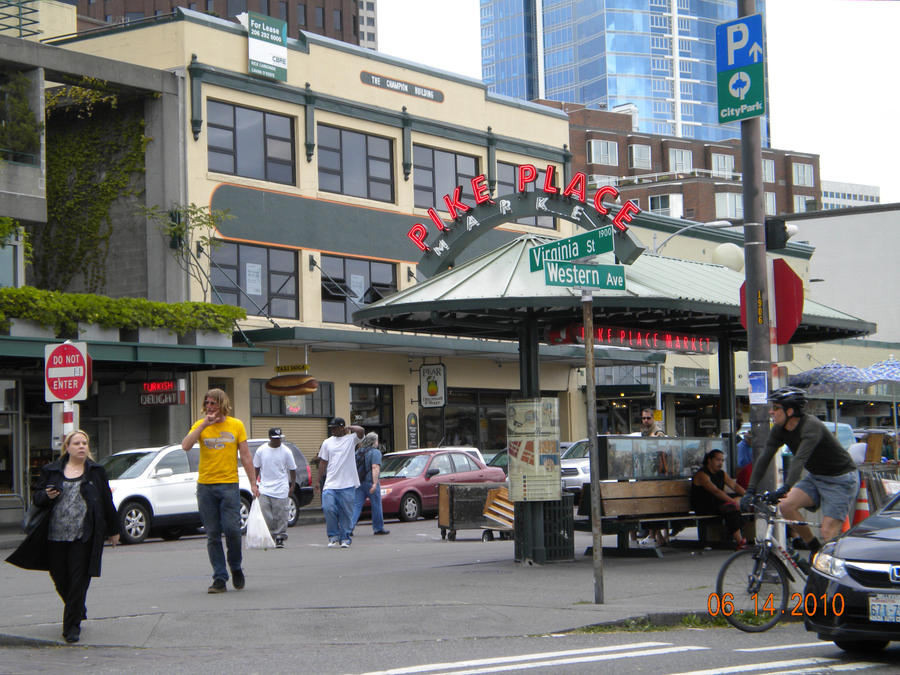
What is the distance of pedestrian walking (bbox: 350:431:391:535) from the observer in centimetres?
2150

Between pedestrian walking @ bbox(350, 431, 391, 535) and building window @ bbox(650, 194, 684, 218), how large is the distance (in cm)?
6813

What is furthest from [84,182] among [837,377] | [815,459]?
[815,459]

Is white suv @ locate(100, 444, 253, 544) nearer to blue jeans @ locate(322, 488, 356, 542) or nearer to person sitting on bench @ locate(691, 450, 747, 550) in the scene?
blue jeans @ locate(322, 488, 356, 542)

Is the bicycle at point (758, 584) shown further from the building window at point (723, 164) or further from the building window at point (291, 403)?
the building window at point (723, 164)

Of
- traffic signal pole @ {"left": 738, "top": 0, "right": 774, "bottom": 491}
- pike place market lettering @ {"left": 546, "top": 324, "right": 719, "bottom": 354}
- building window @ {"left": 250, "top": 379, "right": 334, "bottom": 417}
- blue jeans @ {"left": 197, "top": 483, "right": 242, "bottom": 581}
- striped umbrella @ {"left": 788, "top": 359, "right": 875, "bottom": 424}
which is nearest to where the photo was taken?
blue jeans @ {"left": 197, "top": 483, "right": 242, "bottom": 581}

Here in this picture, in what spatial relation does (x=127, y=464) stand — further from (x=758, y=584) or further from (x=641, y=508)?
(x=758, y=584)

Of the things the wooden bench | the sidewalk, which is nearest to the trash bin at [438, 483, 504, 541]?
the sidewalk

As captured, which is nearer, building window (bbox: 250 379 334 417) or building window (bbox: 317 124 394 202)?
building window (bbox: 250 379 334 417)

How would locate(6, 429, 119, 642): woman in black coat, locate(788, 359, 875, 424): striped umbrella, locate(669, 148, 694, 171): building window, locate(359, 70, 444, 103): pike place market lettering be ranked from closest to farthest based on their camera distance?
1. locate(6, 429, 119, 642): woman in black coat
2. locate(788, 359, 875, 424): striped umbrella
3. locate(359, 70, 444, 103): pike place market lettering
4. locate(669, 148, 694, 171): building window

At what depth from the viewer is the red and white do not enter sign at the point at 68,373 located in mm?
16359

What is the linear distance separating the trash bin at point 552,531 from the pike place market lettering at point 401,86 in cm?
2274

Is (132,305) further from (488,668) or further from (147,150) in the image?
(488,668)

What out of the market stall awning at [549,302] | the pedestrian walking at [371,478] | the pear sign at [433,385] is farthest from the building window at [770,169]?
the market stall awning at [549,302]

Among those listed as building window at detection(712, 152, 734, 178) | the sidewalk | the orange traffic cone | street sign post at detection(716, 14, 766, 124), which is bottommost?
the sidewalk
